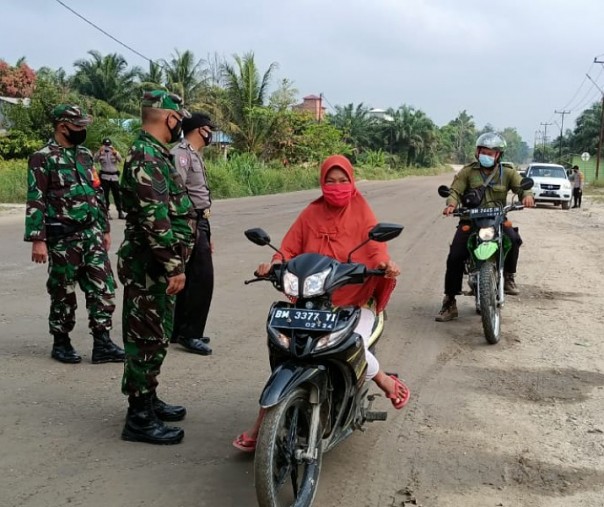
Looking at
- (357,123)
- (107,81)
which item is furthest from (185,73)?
(357,123)

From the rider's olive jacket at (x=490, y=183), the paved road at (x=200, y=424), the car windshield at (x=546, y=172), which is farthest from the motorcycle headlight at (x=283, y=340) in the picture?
the car windshield at (x=546, y=172)

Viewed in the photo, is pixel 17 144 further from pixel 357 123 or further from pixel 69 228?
pixel 357 123

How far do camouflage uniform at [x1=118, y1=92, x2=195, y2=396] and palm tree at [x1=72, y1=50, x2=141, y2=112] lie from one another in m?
44.1

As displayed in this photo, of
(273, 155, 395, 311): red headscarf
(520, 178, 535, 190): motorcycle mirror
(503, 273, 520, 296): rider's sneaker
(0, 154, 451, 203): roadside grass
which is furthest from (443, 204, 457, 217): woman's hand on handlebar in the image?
(0, 154, 451, 203): roadside grass

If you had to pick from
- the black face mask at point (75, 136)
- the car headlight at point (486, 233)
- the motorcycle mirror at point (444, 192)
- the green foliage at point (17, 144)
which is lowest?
the car headlight at point (486, 233)

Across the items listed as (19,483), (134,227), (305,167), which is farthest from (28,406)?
(305,167)

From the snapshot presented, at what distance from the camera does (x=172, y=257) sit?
3.79 m

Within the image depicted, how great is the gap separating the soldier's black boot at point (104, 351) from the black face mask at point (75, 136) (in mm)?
1514

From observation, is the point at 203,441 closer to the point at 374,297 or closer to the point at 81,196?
the point at 374,297

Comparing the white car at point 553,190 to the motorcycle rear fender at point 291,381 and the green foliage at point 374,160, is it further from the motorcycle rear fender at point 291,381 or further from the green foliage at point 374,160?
the green foliage at point 374,160

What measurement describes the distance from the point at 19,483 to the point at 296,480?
1.39m

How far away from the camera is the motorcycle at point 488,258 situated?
623 centimetres

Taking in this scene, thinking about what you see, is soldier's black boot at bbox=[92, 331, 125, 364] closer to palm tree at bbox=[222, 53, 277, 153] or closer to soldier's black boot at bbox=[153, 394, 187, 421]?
soldier's black boot at bbox=[153, 394, 187, 421]

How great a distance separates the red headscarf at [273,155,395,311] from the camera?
12.6 ft
